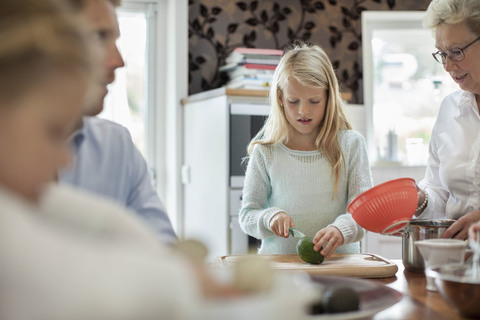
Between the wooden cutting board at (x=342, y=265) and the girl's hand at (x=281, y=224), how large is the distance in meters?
0.08

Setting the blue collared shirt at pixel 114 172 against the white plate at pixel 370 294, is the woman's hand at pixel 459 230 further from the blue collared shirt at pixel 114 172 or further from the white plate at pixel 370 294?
the blue collared shirt at pixel 114 172

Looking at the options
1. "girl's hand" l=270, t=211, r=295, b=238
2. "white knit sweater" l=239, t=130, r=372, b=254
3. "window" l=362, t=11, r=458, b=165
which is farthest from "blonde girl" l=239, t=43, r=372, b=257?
"window" l=362, t=11, r=458, b=165

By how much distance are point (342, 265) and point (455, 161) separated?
2.21ft

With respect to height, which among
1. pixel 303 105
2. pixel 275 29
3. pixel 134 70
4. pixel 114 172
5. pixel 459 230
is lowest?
pixel 459 230

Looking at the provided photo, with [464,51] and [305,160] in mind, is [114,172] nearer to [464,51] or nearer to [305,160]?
[305,160]

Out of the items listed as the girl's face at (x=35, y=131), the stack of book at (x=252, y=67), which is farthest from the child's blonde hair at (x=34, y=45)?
the stack of book at (x=252, y=67)

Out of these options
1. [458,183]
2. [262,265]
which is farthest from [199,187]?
[262,265]

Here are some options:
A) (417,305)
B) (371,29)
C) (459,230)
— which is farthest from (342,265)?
(371,29)

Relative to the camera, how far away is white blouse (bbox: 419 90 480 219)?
1.90 metres

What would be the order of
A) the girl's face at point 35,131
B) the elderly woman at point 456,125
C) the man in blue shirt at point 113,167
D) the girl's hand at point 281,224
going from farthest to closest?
the elderly woman at point 456,125 < the girl's hand at point 281,224 < the man in blue shirt at point 113,167 < the girl's face at point 35,131

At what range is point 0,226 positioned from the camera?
1.23 ft

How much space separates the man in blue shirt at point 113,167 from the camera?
3.80 ft

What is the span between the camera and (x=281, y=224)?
5.66ft

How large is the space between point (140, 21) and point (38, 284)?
352cm
